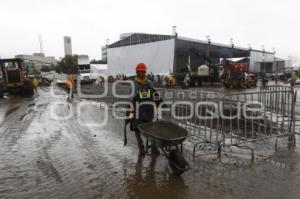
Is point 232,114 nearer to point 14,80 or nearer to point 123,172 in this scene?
point 123,172

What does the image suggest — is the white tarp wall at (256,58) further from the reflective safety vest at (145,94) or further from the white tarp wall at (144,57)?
the reflective safety vest at (145,94)

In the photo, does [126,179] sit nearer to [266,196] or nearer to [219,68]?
[266,196]

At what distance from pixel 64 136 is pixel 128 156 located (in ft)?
9.47

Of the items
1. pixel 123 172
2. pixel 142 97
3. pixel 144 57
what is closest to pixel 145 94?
pixel 142 97

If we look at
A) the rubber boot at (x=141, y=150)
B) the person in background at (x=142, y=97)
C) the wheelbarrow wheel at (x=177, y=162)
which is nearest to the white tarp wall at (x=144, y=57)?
the rubber boot at (x=141, y=150)

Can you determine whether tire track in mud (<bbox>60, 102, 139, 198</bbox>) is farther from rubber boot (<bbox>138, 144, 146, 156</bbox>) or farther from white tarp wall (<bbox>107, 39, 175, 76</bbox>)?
white tarp wall (<bbox>107, 39, 175, 76</bbox>)

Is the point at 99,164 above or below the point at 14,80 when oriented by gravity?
below

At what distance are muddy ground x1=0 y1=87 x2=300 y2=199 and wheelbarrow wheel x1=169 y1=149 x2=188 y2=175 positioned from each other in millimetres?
150

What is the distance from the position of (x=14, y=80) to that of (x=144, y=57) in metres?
25.0

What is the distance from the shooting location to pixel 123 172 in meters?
5.73

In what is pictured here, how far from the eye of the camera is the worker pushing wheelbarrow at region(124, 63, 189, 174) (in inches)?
208

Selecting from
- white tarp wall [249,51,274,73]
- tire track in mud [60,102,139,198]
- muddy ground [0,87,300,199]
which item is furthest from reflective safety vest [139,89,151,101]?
white tarp wall [249,51,274,73]

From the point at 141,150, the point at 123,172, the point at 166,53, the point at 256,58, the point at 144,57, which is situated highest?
the point at 166,53

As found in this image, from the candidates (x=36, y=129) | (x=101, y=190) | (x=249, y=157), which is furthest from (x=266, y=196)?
(x=36, y=129)
